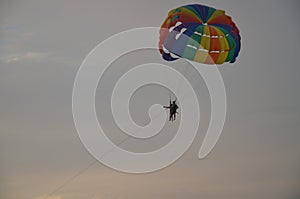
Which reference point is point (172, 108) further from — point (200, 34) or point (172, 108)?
point (200, 34)

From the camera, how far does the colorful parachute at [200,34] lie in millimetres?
12070

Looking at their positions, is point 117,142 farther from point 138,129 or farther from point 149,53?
point 149,53

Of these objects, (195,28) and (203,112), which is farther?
(203,112)

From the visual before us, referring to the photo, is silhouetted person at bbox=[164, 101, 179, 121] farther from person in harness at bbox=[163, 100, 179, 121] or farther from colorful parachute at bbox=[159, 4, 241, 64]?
colorful parachute at bbox=[159, 4, 241, 64]

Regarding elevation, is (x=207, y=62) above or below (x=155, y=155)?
above

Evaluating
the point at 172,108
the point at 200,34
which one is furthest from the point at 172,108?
the point at 200,34

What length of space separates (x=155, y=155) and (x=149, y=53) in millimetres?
1789

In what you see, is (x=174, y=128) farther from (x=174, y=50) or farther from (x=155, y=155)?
(x=174, y=50)

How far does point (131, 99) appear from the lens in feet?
41.8

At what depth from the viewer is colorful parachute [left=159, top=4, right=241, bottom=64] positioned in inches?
475

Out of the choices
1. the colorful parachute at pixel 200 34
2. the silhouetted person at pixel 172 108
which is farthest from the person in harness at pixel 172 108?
the colorful parachute at pixel 200 34

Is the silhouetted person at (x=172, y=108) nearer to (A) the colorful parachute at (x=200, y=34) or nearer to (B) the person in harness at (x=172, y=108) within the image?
(B) the person in harness at (x=172, y=108)

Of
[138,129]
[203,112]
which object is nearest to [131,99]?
[138,129]

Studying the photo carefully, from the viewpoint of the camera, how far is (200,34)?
12.1 meters
